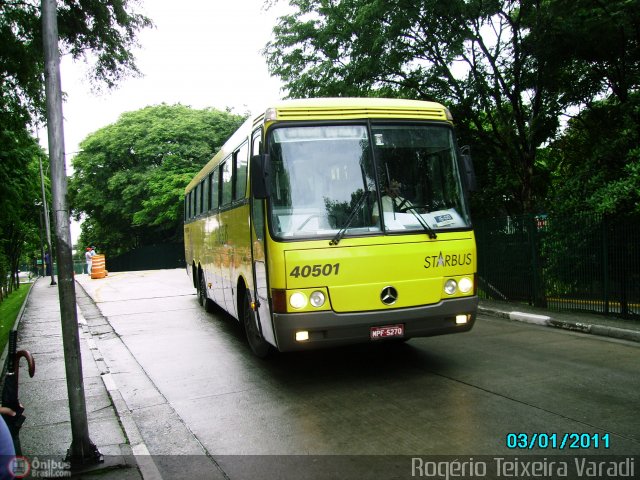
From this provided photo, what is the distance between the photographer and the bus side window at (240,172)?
291 inches

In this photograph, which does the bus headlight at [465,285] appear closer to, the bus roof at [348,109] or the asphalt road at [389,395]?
the asphalt road at [389,395]

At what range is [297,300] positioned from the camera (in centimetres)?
579

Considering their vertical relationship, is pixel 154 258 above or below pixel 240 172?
below

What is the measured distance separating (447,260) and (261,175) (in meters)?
2.36

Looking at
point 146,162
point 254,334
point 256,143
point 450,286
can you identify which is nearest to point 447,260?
point 450,286

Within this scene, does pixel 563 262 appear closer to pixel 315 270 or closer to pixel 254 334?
pixel 254 334

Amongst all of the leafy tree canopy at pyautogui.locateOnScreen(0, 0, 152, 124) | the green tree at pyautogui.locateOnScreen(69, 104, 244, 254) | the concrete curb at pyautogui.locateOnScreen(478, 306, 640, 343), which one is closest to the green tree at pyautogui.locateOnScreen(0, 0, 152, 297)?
the leafy tree canopy at pyautogui.locateOnScreen(0, 0, 152, 124)

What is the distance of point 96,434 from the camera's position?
5195mm

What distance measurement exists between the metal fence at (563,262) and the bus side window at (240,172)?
22.1ft

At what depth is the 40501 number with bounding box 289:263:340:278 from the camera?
5.77m

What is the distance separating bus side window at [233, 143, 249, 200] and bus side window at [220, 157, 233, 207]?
0.36 meters

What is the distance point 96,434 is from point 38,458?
0.67 metres

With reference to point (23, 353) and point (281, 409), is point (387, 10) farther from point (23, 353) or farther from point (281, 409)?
point (23, 353)

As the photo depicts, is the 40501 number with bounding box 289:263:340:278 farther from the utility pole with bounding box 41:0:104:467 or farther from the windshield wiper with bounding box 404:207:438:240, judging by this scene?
the utility pole with bounding box 41:0:104:467
